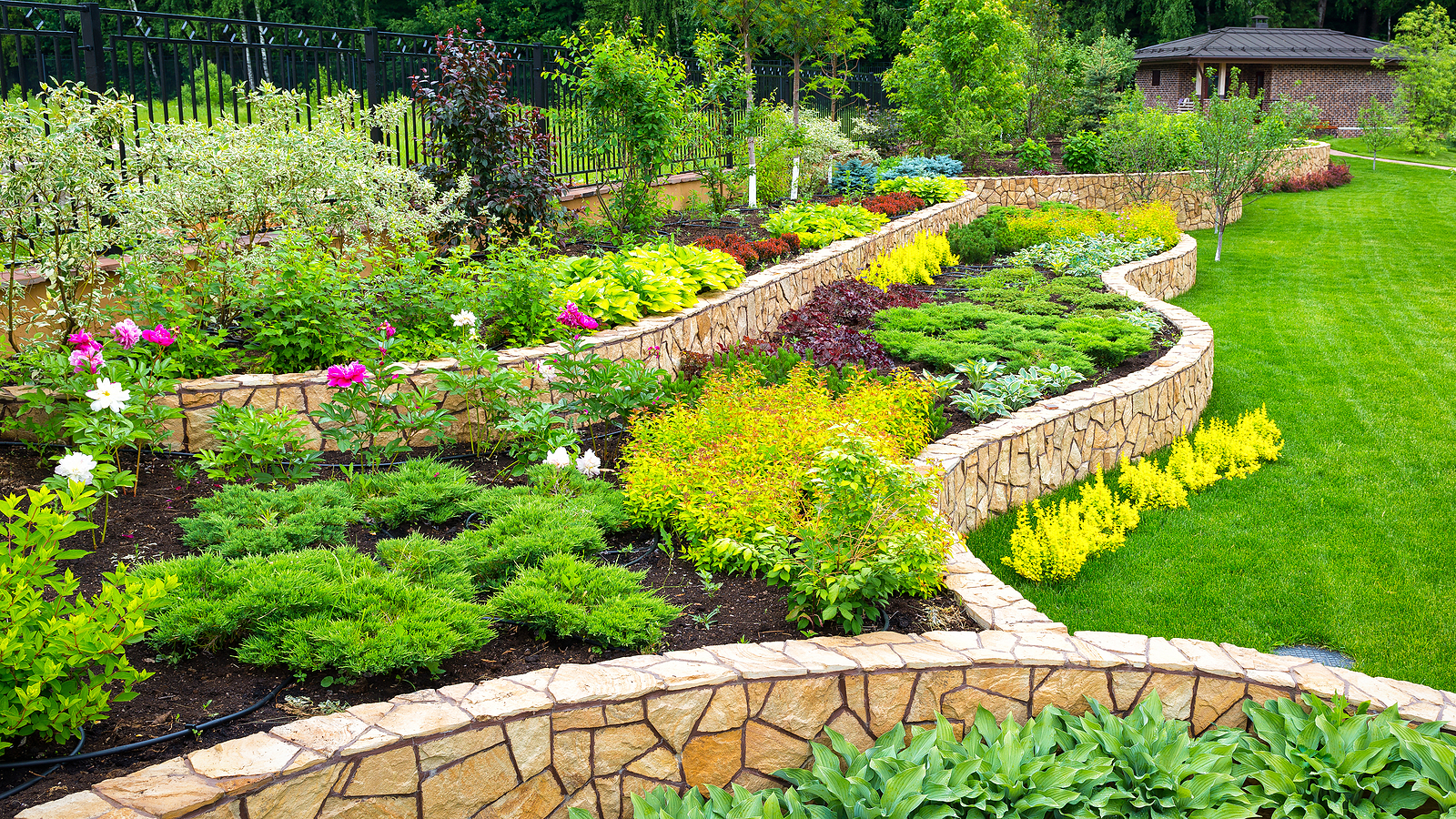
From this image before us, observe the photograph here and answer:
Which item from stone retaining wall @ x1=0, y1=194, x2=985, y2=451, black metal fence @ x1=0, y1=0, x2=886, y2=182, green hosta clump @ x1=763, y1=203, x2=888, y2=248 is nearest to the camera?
stone retaining wall @ x1=0, y1=194, x2=985, y2=451

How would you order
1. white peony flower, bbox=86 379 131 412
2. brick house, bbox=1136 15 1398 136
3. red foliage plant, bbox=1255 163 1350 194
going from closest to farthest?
white peony flower, bbox=86 379 131 412 < red foliage plant, bbox=1255 163 1350 194 < brick house, bbox=1136 15 1398 136

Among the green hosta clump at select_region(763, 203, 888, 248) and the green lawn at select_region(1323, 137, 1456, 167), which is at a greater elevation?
the green lawn at select_region(1323, 137, 1456, 167)

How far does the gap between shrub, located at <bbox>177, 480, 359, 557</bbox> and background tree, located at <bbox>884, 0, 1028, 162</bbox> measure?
16439 millimetres

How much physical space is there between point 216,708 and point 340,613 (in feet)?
1.54

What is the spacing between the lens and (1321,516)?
591 centimetres

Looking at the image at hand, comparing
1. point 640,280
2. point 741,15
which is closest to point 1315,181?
point 741,15

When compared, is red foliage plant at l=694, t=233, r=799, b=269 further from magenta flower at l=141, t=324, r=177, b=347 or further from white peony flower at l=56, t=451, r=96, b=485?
white peony flower at l=56, t=451, r=96, b=485

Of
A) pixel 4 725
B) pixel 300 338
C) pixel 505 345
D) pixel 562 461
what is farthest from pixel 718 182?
pixel 4 725

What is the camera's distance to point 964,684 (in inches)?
132

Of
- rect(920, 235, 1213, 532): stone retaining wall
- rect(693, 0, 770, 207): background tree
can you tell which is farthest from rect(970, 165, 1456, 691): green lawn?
rect(693, 0, 770, 207): background tree

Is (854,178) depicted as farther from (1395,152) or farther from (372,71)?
(1395,152)

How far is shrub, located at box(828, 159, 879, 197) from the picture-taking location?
1558 cm

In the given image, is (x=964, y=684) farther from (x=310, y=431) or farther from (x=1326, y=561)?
(x=310, y=431)

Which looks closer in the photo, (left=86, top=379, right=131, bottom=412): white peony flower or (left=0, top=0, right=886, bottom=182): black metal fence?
(left=86, top=379, right=131, bottom=412): white peony flower
